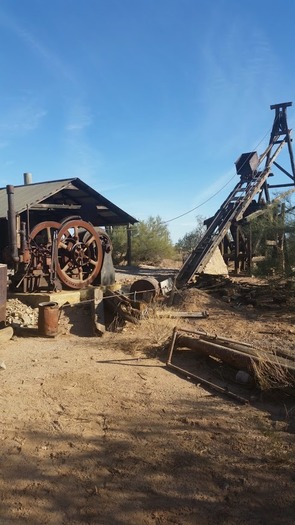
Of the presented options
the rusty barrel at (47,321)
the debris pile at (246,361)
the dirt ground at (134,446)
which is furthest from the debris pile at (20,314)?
the debris pile at (246,361)

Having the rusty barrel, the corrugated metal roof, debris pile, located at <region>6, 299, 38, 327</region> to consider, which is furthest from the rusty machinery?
the corrugated metal roof

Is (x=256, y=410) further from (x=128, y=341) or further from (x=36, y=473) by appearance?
(x=128, y=341)

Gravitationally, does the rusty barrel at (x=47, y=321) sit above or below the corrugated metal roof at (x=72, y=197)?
below

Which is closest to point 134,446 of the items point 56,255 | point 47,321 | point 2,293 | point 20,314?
point 47,321

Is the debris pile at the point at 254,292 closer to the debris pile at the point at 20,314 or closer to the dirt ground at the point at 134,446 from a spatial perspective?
the dirt ground at the point at 134,446

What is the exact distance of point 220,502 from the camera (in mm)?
3061

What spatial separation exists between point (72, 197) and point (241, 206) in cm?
674

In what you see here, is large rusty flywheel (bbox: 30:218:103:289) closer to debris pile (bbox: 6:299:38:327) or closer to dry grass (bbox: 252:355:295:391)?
debris pile (bbox: 6:299:38:327)

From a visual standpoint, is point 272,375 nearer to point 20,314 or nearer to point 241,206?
point 20,314

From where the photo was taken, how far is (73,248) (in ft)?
34.3

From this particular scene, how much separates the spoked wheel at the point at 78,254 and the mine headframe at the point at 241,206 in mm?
3121

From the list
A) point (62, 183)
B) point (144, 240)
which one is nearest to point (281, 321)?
point (62, 183)

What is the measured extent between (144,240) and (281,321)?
17.0 meters

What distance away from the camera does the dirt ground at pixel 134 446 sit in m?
2.98
